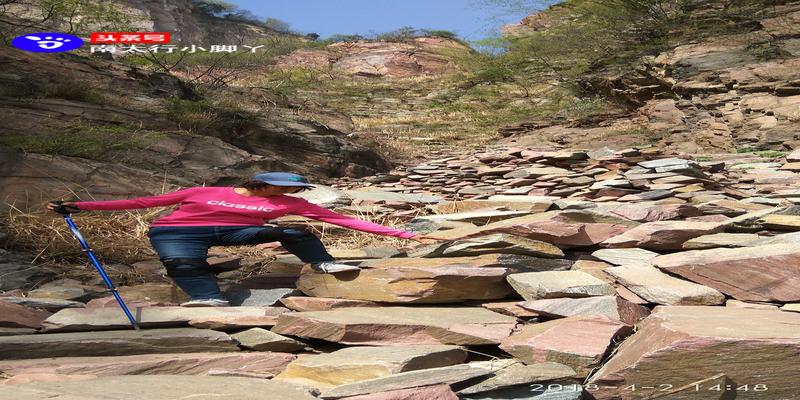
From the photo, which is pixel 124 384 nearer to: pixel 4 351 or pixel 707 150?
pixel 4 351

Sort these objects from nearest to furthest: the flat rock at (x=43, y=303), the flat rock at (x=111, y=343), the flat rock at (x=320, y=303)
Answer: the flat rock at (x=111, y=343) → the flat rock at (x=43, y=303) → the flat rock at (x=320, y=303)

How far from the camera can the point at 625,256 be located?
12.7 feet

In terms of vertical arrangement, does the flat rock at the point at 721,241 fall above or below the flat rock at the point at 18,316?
above

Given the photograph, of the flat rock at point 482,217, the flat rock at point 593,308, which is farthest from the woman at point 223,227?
the flat rock at point 482,217

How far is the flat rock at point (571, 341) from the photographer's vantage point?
240cm

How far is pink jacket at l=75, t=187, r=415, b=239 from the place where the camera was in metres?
3.89

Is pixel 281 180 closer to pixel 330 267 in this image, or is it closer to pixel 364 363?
pixel 330 267

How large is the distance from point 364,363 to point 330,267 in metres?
1.37

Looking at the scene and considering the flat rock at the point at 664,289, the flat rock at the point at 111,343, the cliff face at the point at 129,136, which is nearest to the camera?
the flat rock at the point at 111,343

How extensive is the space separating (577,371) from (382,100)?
56.6 ft

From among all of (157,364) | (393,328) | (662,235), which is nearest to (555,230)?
(662,235)

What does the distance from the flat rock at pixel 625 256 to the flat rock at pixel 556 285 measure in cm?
44

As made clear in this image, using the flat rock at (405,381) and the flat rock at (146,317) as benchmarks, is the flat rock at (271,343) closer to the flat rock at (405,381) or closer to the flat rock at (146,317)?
the flat rock at (146,317)

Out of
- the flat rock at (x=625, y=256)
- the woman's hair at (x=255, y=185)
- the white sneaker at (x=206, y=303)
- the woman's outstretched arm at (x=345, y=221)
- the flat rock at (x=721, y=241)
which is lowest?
the white sneaker at (x=206, y=303)
